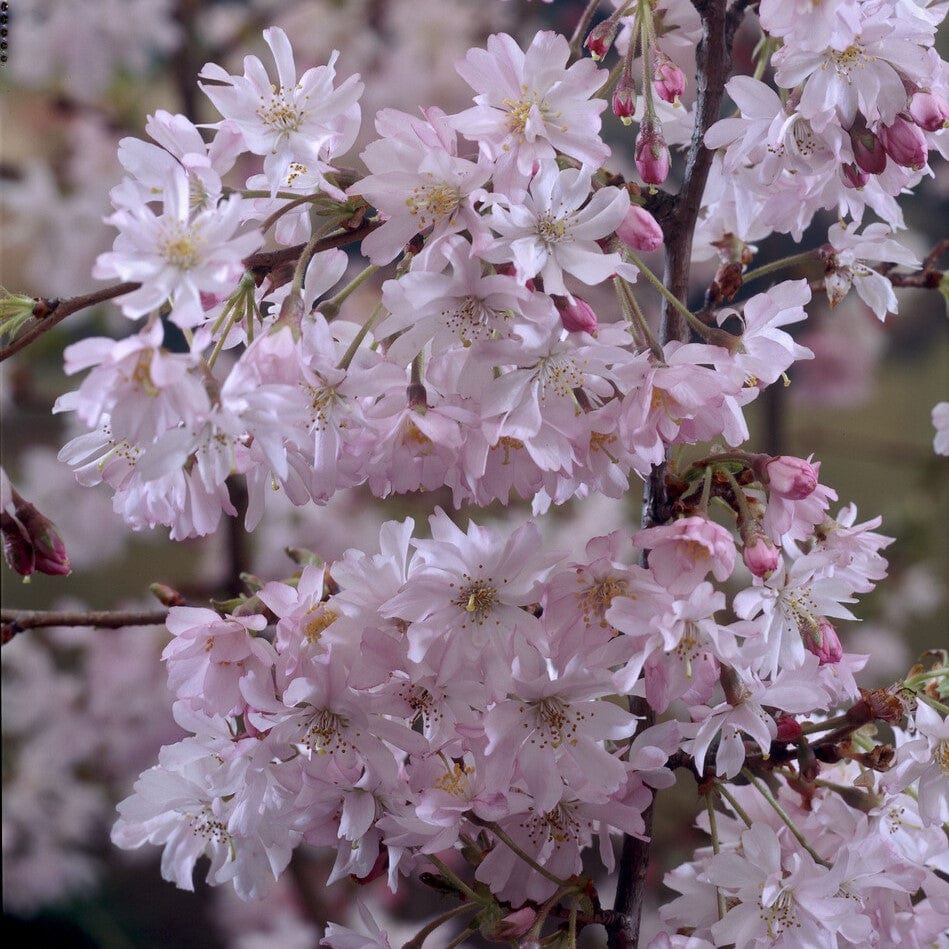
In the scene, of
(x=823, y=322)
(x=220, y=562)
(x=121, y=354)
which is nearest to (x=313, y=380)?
(x=121, y=354)

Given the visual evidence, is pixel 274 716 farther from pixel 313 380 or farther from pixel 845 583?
pixel 845 583

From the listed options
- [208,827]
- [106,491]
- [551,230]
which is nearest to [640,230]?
[551,230]

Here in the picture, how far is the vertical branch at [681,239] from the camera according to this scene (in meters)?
0.56

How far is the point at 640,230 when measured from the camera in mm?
487

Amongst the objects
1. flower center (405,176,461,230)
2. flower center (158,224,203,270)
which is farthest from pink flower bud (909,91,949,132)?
flower center (158,224,203,270)

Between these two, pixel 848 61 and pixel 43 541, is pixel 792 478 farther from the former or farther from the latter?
pixel 43 541

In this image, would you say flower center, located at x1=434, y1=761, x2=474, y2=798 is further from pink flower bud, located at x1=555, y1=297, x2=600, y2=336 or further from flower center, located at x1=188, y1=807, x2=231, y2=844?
pink flower bud, located at x1=555, y1=297, x2=600, y2=336

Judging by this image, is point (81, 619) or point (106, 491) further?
point (106, 491)

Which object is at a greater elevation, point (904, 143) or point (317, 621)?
point (904, 143)

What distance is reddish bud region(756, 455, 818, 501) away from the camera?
0.50 metres

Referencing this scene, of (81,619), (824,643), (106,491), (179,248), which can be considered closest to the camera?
(179,248)

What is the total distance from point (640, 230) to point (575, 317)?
5 cm

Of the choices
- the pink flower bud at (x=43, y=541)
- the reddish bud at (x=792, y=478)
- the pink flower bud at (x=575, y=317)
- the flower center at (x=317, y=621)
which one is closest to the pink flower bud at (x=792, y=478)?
the reddish bud at (x=792, y=478)

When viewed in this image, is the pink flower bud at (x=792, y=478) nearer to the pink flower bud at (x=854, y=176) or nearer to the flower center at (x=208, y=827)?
the pink flower bud at (x=854, y=176)
